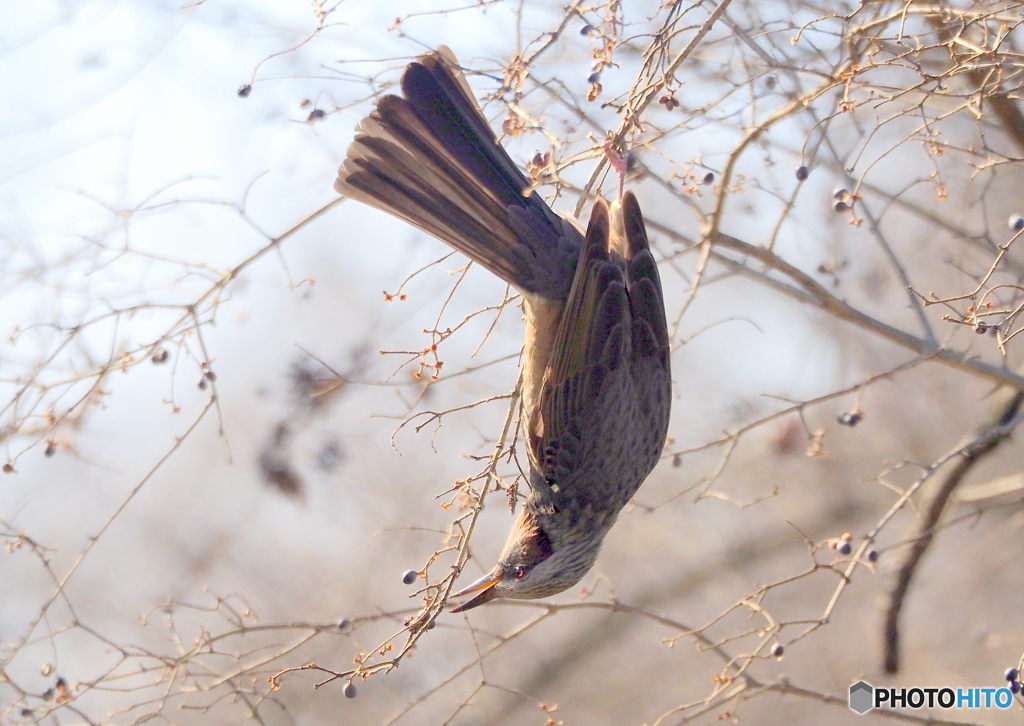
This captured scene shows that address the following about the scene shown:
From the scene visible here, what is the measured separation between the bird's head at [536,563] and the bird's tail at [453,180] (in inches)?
39.9

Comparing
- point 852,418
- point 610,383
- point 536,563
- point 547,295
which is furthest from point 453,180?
point 852,418

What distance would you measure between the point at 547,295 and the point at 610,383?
47 centimetres

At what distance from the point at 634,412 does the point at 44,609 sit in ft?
7.94

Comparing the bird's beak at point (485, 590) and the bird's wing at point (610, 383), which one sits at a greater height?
the bird's wing at point (610, 383)

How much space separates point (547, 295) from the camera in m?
3.86

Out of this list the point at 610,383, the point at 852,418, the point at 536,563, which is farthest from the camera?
the point at 852,418

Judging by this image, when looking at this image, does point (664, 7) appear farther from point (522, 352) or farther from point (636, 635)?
point (636, 635)

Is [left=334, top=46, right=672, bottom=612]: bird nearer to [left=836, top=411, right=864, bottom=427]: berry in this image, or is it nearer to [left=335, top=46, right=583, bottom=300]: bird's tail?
[left=335, top=46, right=583, bottom=300]: bird's tail

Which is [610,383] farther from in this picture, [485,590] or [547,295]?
[485,590]

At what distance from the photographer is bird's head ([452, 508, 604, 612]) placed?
3824 millimetres

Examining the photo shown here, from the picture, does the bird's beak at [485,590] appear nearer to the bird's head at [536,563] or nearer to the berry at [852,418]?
the bird's head at [536,563]

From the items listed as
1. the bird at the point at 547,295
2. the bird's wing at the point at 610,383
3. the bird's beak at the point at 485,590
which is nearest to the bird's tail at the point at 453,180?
the bird at the point at 547,295

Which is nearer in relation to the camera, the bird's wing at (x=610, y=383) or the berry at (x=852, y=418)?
the bird's wing at (x=610, y=383)

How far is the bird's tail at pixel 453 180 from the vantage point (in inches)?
145
